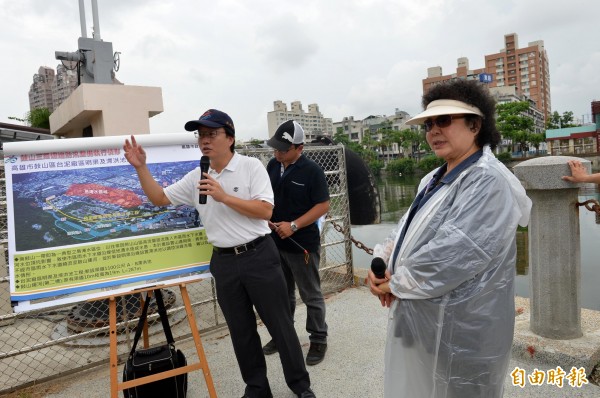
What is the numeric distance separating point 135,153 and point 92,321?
86.5 inches

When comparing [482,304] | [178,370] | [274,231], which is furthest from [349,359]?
[482,304]

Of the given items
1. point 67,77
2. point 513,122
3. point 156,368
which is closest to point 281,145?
point 156,368

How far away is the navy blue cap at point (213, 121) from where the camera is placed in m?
2.19

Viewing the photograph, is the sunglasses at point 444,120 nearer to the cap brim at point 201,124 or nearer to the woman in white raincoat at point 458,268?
the woman in white raincoat at point 458,268

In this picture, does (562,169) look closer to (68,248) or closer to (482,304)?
(482,304)

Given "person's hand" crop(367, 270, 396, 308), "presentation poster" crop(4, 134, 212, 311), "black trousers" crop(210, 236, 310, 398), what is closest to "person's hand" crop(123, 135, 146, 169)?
"presentation poster" crop(4, 134, 212, 311)

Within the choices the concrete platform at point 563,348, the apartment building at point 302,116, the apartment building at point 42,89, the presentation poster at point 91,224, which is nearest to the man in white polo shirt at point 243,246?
the presentation poster at point 91,224

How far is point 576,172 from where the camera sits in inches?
101

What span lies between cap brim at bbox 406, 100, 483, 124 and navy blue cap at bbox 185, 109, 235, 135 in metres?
1.11

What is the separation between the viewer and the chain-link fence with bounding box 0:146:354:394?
3.32 metres

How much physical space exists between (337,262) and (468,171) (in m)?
3.67

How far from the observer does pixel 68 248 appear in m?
2.43

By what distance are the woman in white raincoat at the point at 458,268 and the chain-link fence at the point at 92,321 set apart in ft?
7.47

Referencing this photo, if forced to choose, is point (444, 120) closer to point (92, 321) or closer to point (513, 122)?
point (92, 321)
